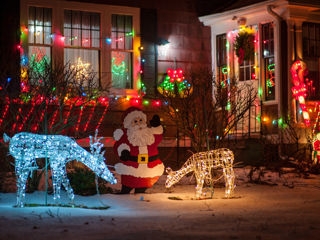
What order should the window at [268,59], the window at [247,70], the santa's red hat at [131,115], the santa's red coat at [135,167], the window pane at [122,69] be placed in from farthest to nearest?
the window at [247,70], the window at [268,59], the window pane at [122,69], the santa's red hat at [131,115], the santa's red coat at [135,167]

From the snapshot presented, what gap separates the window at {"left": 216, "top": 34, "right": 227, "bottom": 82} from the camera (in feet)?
57.5

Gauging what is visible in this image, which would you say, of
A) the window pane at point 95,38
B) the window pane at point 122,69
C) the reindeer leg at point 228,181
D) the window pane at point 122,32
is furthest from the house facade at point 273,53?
the reindeer leg at point 228,181

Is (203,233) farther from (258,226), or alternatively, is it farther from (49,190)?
(49,190)

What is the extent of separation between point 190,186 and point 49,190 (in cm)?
306

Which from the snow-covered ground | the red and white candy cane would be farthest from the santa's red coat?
the red and white candy cane

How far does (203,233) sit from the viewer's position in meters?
6.45

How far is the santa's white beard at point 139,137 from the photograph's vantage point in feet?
34.7

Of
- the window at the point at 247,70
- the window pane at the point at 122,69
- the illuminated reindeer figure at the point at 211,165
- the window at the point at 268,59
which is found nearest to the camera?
the illuminated reindeer figure at the point at 211,165

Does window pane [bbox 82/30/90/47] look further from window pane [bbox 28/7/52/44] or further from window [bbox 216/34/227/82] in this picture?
window [bbox 216/34/227/82]

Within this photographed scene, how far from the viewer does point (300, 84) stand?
15.7 meters

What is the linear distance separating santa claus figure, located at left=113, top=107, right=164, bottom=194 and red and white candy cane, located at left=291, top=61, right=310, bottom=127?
632cm

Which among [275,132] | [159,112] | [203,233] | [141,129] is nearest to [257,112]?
[275,132]

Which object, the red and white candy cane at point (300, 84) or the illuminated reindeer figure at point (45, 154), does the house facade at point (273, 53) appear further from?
the illuminated reindeer figure at point (45, 154)

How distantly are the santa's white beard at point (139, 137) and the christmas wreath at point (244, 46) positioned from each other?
682 cm
